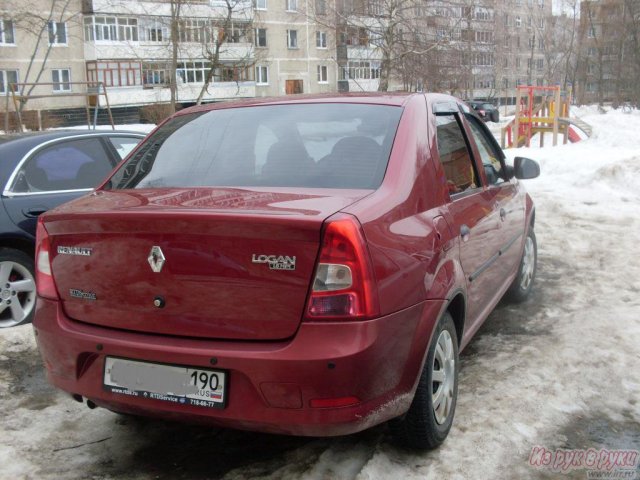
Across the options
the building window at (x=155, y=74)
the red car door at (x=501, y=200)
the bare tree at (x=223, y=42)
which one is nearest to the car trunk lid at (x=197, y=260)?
the red car door at (x=501, y=200)

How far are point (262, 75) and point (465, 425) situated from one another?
53.9 metres

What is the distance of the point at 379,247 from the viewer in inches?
103

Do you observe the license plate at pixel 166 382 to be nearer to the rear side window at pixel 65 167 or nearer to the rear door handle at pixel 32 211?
the rear door handle at pixel 32 211

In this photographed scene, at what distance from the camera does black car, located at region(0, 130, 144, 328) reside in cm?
508

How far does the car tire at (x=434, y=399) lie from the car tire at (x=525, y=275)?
226 cm

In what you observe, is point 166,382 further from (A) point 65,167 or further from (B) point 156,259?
(A) point 65,167

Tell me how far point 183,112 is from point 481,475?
2.53 m

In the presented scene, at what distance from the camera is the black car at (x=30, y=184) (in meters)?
5.08

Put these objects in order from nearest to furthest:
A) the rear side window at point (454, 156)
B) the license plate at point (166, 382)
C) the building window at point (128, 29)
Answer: the license plate at point (166, 382)
the rear side window at point (454, 156)
the building window at point (128, 29)

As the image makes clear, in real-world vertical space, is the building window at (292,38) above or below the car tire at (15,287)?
above


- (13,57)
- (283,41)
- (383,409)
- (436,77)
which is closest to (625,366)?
(383,409)

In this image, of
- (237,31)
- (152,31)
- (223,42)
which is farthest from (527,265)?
(152,31)

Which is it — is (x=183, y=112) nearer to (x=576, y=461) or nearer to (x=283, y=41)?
(x=576, y=461)

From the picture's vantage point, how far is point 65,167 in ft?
18.5
